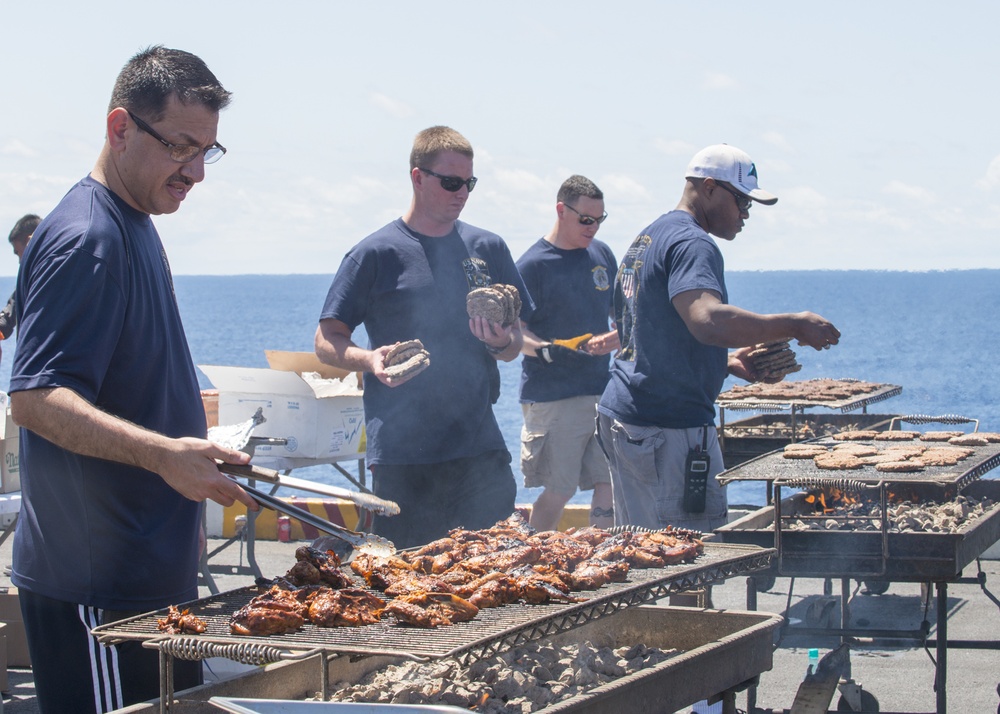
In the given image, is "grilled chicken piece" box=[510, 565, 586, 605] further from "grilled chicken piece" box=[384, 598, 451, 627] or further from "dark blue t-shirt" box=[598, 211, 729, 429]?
"dark blue t-shirt" box=[598, 211, 729, 429]

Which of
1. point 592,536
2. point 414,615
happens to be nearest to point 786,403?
point 592,536

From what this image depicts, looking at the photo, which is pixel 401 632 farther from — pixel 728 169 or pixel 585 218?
pixel 585 218

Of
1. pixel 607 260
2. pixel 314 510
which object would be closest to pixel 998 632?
pixel 607 260

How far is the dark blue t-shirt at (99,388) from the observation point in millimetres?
2760

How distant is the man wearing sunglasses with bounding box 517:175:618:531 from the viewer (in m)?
7.78

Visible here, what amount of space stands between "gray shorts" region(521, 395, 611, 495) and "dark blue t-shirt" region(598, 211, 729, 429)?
2.51 meters

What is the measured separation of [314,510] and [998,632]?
5659 millimetres

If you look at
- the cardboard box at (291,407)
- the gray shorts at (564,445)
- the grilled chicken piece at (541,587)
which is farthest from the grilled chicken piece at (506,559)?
the cardboard box at (291,407)

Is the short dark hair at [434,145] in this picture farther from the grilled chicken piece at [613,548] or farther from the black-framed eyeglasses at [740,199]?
the grilled chicken piece at [613,548]

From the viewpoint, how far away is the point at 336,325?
16.9 ft

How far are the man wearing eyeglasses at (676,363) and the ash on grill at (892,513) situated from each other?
17.4 inches

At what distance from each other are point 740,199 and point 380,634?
3115 mm

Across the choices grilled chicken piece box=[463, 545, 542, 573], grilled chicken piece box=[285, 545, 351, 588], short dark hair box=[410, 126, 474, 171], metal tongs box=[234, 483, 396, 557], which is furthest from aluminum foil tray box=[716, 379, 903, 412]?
metal tongs box=[234, 483, 396, 557]

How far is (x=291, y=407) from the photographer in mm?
7926
